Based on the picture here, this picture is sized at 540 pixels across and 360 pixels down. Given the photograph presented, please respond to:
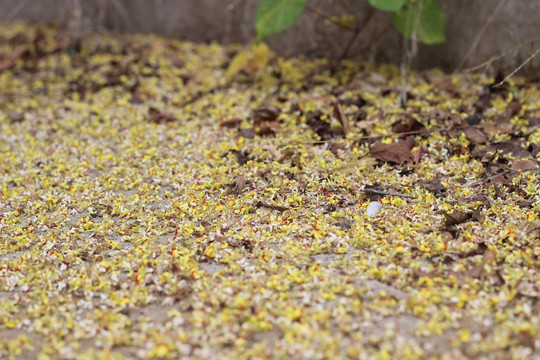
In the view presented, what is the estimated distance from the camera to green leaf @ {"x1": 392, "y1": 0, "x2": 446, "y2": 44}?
10.4 ft

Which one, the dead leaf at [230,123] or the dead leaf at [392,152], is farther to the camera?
the dead leaf at [230,123]

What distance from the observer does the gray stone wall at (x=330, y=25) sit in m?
3.25

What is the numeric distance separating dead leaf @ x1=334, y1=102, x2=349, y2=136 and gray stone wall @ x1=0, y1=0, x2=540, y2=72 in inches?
35.8

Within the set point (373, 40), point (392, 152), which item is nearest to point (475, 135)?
point (392, 152)

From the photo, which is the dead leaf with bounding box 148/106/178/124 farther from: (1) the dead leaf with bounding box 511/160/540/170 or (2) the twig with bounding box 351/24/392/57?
(1) the dead leaf with bounding box 511/160/540/170

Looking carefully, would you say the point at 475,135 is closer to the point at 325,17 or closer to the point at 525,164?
the point at 525,164

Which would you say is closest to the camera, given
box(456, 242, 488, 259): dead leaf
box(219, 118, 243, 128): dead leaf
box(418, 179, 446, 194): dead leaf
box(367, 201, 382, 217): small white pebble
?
box(456, 242, 488, 259): dead leaf

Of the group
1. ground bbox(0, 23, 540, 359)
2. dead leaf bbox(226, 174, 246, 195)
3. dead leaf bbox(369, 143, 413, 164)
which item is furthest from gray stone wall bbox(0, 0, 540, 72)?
dead leaf bbox(226, 174, 246, 195)

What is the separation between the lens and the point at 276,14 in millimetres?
3203

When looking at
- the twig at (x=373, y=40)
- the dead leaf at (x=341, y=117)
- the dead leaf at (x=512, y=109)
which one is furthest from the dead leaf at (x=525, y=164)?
the twig at (x=373, y=40)

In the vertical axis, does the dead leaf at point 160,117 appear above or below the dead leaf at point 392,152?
below

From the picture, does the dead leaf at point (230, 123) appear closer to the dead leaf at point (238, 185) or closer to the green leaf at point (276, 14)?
the green leaf at point (276, 14)

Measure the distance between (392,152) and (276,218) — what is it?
2.26 feet

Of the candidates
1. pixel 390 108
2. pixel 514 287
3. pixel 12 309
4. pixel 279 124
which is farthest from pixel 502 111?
pixel 12 309
